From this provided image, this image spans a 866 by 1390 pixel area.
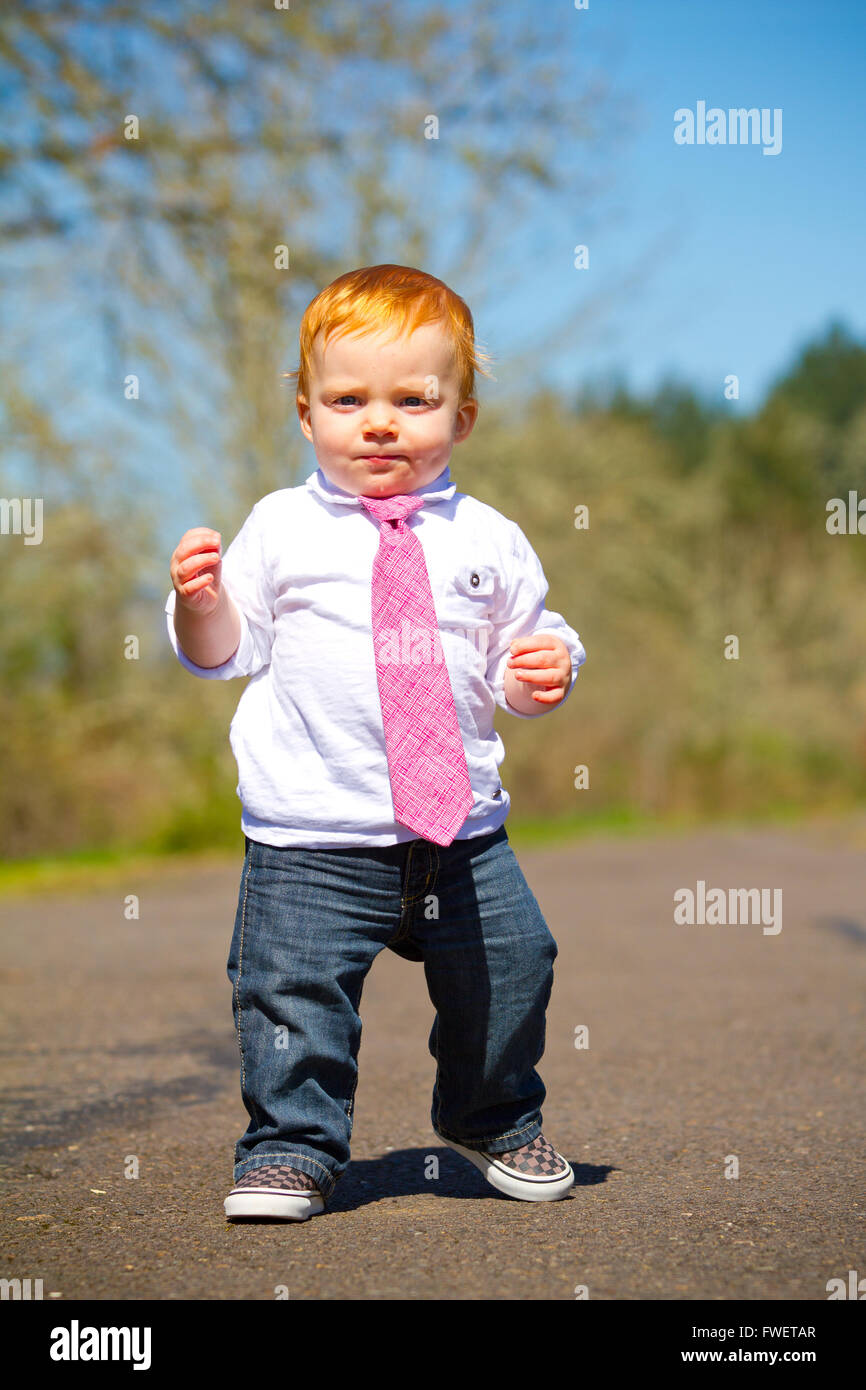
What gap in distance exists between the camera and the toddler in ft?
8.07

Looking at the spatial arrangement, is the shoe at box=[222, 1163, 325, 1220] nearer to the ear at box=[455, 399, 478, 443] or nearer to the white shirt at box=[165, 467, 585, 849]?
A: the white shirt at box=[165, 467, 585, 849]

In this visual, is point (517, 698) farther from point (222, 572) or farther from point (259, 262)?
point (259, 262)

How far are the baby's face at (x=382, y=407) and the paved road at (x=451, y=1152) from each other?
129cm

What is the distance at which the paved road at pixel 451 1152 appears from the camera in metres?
2.13

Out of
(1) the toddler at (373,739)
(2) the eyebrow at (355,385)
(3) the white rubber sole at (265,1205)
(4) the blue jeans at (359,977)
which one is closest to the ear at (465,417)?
(1) the toddler at (373,739)

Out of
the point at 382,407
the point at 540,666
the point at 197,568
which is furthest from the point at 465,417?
the point at 197,568

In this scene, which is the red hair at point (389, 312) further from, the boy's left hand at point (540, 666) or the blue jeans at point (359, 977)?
the blue jeans at point (359, 977)

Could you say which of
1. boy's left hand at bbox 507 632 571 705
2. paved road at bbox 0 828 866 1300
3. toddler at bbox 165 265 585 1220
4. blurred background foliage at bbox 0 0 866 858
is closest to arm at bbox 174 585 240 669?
toddler at bbox 165 265 585 1220

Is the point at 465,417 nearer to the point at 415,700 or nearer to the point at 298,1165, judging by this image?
the point at 415,700

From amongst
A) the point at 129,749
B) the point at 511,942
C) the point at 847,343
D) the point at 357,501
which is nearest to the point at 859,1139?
the point at 511,942

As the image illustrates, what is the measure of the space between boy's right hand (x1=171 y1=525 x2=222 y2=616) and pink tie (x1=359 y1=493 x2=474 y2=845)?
28 cm

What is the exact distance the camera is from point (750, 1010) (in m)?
4.68
